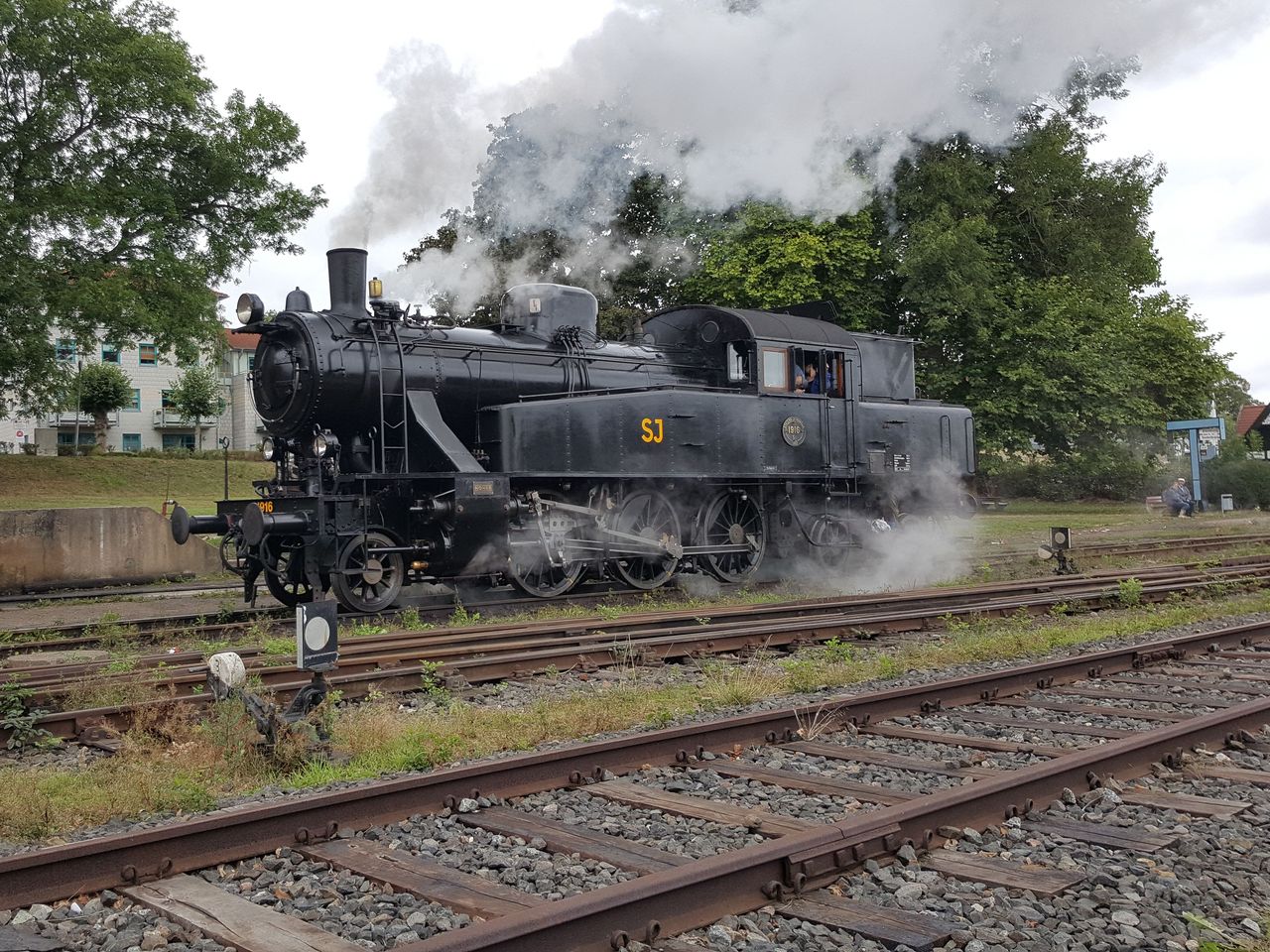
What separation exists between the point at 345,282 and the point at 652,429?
3723 millimetres

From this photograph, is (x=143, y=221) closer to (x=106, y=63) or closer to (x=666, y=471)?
(x=106, y=63)

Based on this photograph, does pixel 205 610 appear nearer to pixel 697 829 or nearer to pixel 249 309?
pixel 249 309

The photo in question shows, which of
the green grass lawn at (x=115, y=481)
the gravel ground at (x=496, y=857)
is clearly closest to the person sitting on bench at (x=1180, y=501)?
the green grass lawn at (x=115, y=481)

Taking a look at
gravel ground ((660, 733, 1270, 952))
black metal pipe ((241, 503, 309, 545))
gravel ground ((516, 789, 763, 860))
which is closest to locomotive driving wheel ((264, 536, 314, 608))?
black metal pipe ((241, 503, 309, 545))

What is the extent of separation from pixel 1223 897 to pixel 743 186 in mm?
15203

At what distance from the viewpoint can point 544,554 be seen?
12.4 metres

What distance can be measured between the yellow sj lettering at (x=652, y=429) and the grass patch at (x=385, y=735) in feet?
14.8

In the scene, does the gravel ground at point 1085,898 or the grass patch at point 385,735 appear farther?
the grass patch at point 385,735

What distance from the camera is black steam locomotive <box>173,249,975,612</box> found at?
446 inches

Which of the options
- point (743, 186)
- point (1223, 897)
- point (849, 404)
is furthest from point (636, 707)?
point (743, 186)

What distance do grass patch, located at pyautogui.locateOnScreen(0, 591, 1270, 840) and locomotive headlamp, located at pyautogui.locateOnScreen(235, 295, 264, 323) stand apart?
5.58 meters

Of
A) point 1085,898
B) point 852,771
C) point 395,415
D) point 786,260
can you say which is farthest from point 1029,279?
point 1085,898

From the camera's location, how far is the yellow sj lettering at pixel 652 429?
1302 centimetres

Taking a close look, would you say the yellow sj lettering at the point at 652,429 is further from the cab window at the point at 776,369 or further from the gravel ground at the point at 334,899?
the gravel ground at the point at 334,899
